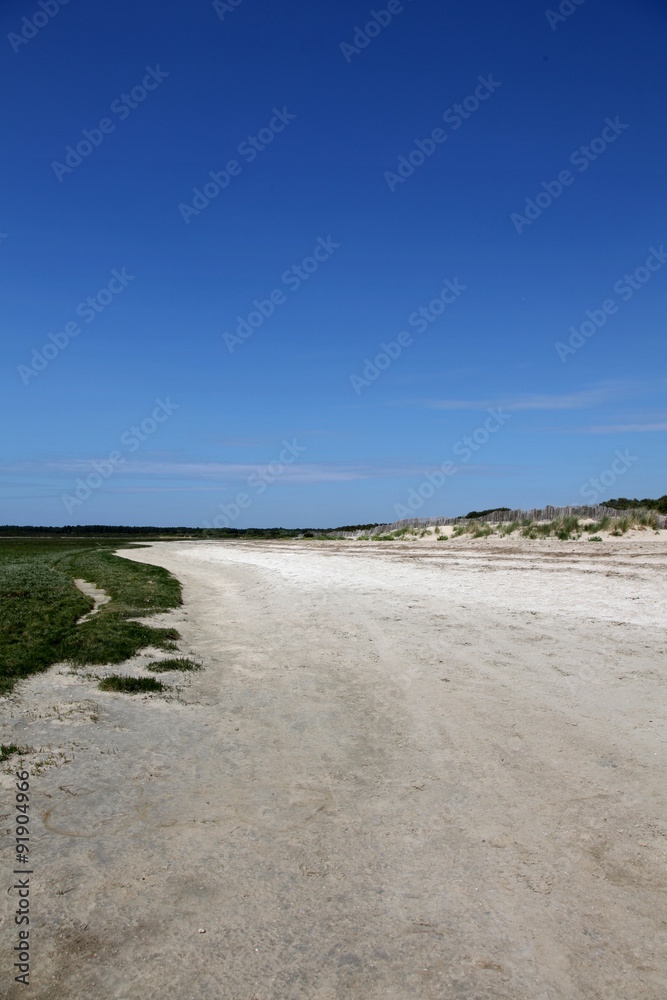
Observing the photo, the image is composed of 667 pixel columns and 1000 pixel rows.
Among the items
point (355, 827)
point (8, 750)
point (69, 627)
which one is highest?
point (69, 627)

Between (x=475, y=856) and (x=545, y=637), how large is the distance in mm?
6633

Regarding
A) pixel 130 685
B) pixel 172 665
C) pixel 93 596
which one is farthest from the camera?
pixel 93 596

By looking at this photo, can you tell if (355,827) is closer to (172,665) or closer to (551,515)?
(172,665)

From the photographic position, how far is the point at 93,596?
60.8 ft

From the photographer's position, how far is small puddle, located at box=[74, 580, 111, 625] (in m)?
13.8

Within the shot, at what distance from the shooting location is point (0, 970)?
3055mm

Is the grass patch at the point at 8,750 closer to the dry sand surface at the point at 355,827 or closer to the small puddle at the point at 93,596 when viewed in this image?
the dry sand surface at the point at 355,827

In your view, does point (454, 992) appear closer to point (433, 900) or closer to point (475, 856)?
point (433, 900)

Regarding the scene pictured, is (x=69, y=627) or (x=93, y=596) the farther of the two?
(x=93, y=596)

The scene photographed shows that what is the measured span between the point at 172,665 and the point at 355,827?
5.25 m

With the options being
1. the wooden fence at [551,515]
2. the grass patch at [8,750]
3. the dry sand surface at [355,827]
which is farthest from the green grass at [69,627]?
Result: the wooden fence at [551,515]

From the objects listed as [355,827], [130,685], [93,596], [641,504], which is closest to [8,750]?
[130,685]

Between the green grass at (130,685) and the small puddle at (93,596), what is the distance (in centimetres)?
501

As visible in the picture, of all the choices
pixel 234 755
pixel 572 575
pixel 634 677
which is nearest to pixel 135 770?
pixel 234 755
